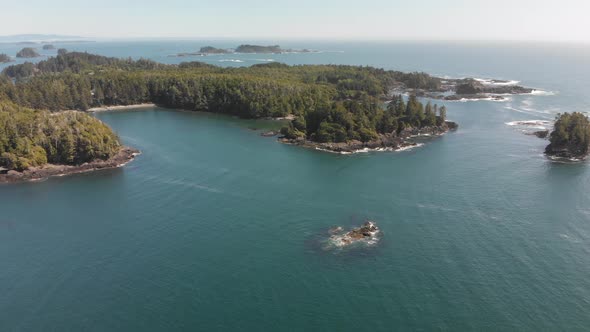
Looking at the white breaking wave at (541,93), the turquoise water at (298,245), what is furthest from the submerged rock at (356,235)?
Answer: the white breaking wave at (541,93)

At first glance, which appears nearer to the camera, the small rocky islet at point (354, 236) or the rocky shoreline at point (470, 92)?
the small rocky islet at point (354, 236)

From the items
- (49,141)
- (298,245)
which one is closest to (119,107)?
(49,141)

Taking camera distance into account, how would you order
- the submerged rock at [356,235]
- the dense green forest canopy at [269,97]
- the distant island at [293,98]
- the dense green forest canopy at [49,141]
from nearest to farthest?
the submerged rock at [356,235]
the dense green forest canopy at [49,141]
the distant island at [293,98]
the dense green forest canopy at [269,97]

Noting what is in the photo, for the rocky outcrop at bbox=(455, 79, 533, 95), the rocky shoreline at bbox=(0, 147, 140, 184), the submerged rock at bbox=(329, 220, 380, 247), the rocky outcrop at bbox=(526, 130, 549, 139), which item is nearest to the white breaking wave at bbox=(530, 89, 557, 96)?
the rocky outcrop at bbox=(455, 79, 533, 95)

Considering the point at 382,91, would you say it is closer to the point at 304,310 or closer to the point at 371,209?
the point at 371,209

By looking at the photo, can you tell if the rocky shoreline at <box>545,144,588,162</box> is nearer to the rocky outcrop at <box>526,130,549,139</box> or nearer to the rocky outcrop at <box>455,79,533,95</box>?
the rocky outcrop at <box>526,130,549,139</box>

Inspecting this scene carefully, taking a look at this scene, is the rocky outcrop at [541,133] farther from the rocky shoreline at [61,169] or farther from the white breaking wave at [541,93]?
the rocky shoreline at [61,169]

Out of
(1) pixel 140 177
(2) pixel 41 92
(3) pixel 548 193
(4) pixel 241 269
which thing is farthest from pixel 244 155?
(2) pixel 41 92
